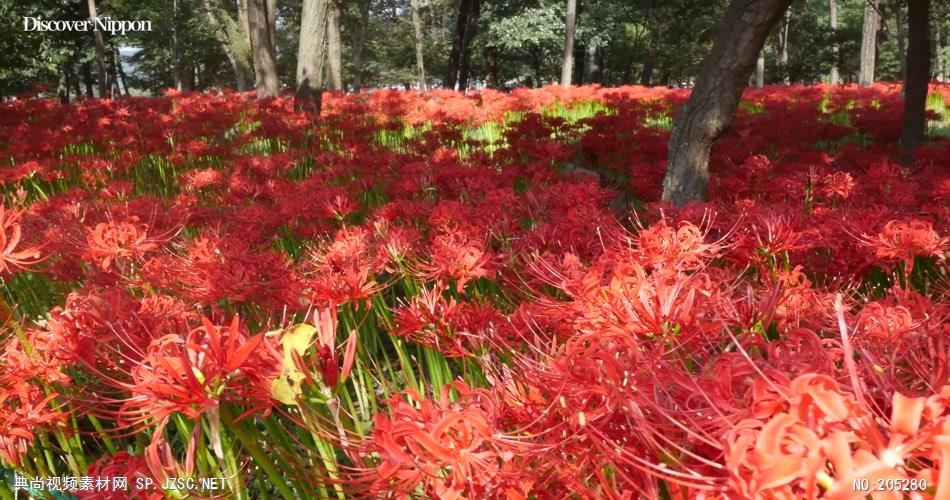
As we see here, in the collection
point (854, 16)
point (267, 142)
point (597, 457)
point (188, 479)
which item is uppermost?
point (854, 16)

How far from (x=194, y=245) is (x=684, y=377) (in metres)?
1.65

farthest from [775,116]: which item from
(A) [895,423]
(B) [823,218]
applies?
(A) [895,423]

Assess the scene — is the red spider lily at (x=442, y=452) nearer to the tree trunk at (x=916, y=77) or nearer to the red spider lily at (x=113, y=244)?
the red spider lily at (x=113, y=244)

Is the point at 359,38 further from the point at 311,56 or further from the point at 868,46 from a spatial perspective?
the point at 868,46

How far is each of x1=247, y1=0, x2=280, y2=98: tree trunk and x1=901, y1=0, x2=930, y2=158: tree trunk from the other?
8.85 m

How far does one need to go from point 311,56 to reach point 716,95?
6.36 m

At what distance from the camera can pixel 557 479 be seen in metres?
0.82

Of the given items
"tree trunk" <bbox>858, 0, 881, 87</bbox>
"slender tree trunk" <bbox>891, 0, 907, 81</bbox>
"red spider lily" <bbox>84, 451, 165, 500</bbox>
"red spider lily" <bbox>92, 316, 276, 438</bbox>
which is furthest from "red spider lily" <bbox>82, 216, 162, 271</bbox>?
"tree trunk" <bbox>858, 0, 881, 87</bbox>

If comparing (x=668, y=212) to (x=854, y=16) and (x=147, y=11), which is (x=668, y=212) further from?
(x=854, y=16)

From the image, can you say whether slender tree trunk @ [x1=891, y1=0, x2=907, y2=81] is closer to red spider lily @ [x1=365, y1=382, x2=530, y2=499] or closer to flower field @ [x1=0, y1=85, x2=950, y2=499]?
flower field @ [x1=0, y1=85, x2=950, y2=499]

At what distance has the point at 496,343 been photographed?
1358 mm

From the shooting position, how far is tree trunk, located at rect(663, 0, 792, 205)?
3132 millimetres

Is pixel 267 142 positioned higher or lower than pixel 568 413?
higher

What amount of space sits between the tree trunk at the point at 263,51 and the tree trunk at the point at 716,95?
829 centimetres
